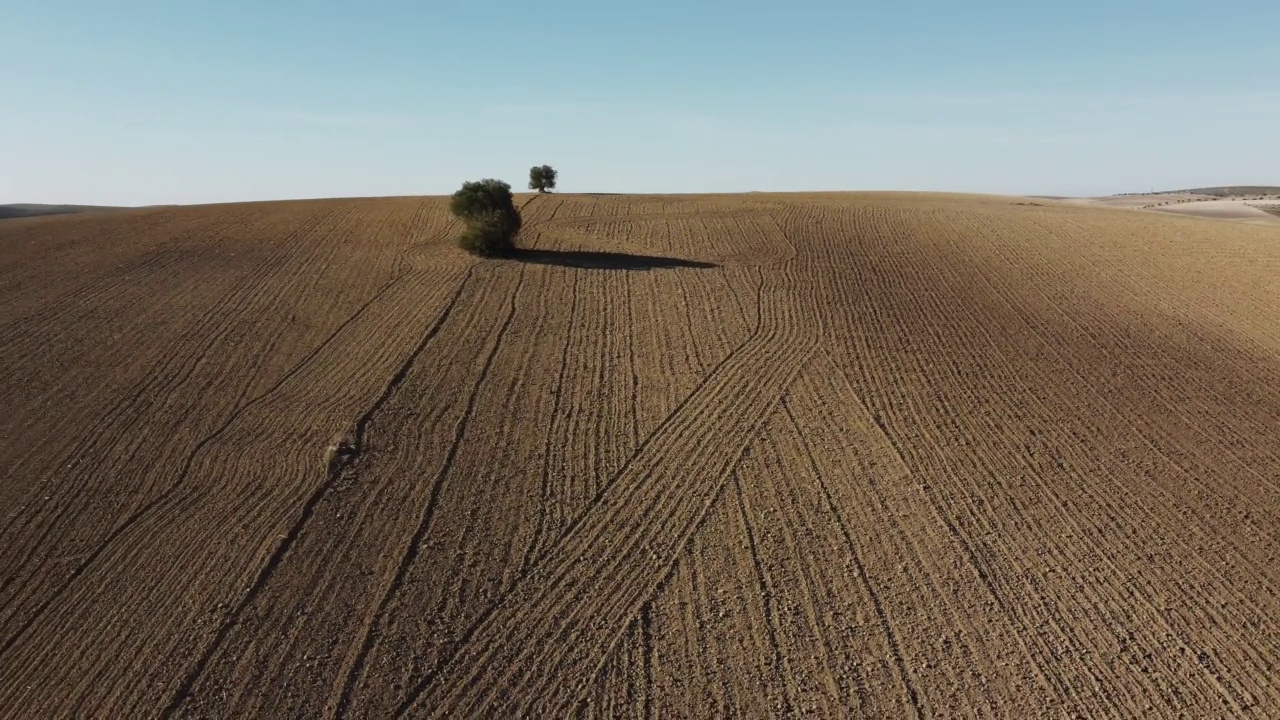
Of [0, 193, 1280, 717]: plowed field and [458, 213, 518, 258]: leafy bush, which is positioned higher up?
[458, 213, 518, 258]: leafy bush

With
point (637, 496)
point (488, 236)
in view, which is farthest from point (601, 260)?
point (637, 496)

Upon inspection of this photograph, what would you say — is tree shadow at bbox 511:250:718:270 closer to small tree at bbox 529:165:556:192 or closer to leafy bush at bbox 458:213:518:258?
leafy bush at bbox 458:213:518:258

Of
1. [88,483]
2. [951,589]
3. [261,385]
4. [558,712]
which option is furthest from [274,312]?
[951,589]

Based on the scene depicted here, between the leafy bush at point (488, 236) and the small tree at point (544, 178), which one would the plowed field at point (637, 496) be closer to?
the leafy bush at point (488, 236)

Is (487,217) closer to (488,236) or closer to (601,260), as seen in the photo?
(488,236)

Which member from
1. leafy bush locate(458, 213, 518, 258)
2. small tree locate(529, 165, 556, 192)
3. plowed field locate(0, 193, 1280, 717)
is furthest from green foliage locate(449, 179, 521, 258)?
small tree locate(529, 165, 556, 192)
